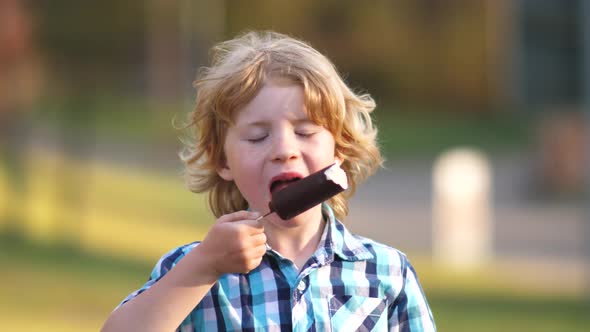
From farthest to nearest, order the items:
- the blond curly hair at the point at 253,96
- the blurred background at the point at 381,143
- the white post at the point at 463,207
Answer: the white post at the point at 463,207, the blurred background at the point at 381,143, the blond curly hair at the point at 253,96

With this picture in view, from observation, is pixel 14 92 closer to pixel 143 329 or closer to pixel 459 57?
pixel 143 329

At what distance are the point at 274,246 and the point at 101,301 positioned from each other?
361 inches

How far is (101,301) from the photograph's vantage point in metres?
12.2

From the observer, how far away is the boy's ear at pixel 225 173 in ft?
11.1

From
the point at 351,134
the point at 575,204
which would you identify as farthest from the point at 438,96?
the point at 351,134

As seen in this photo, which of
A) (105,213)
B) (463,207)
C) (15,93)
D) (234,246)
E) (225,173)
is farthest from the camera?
(105,213)

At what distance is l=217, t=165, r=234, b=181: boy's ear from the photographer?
340cm

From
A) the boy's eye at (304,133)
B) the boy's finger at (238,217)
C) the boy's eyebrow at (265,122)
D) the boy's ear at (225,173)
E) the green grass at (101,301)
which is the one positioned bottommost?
the green grass at (101,301)

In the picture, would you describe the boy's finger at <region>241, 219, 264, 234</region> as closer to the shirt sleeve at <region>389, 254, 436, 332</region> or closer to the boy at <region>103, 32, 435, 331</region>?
the boy at <region>103, 32, 435, 331</region>

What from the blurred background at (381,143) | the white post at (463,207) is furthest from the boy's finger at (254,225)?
the white post at (463,207)

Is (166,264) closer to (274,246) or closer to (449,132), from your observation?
(274,246)

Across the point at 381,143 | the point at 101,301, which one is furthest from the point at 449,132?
the point at 381,143

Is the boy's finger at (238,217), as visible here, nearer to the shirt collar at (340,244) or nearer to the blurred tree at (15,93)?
the shirt collar at (340,244)

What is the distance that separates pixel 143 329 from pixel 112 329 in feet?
0.32
